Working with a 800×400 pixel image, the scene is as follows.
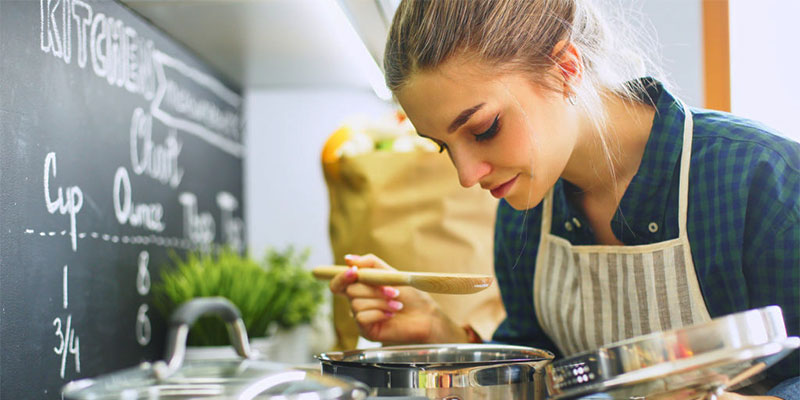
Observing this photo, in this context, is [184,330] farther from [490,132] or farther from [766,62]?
[766,62]

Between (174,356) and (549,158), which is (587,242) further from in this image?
(174,356)

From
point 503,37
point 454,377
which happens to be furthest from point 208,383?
point 503,37

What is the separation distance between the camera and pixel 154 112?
1.42m

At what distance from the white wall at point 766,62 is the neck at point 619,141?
0.29m

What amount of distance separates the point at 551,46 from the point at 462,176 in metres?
0.17

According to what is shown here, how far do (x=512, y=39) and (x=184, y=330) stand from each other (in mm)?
445

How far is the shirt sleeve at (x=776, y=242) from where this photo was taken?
73 cm

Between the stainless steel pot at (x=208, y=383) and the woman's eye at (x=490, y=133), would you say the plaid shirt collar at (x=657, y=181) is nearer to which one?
the woman's eye at (x=490, y=133)

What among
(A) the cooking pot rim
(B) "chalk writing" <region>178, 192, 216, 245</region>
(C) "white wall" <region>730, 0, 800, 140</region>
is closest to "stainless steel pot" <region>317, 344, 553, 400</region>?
(A) the cooking pot rim

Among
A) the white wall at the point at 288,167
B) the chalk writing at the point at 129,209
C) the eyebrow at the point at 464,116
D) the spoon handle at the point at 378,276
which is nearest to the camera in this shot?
the eyebrow at the point at 464,116

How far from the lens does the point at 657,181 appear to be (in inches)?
34.2

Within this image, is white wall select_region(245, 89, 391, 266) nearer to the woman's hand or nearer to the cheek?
the woman's hand

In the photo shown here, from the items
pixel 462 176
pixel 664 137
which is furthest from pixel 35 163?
pixel 664 137

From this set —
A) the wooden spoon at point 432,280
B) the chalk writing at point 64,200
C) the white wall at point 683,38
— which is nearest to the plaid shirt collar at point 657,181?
the wooden spoon at point 432,280
